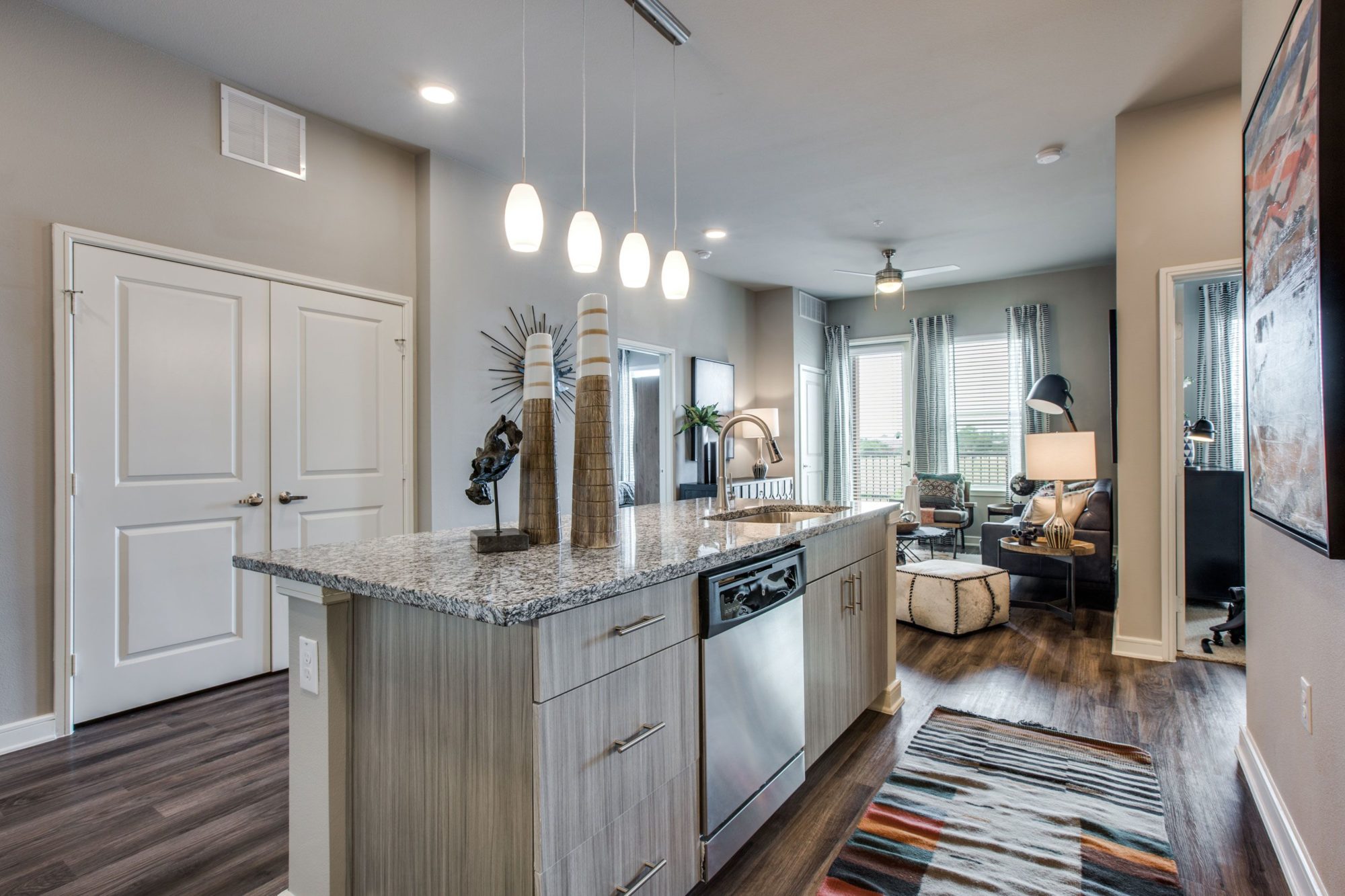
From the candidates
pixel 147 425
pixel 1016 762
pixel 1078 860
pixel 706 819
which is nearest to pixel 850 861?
pixel 706 819

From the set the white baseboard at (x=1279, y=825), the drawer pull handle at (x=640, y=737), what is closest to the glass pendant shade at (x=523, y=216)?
the drawer pull handle at (x=640, y=737)

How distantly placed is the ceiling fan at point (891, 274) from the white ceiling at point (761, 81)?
79 cm

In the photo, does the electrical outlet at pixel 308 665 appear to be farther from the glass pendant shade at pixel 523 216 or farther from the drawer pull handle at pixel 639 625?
the glass pendant shade at pixel 523 216

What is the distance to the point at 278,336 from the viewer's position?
3.30 meters

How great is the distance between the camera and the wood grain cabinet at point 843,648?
6.83 feet

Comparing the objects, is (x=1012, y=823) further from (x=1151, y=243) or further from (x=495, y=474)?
(x=1151, y=243)

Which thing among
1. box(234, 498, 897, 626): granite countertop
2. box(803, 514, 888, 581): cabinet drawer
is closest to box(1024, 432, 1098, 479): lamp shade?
box(803, 514, 888, 581): cabinet drawer

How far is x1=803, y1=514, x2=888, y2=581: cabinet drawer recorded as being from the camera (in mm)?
2111

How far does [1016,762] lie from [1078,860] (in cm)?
54

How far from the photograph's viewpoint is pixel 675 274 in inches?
92.8

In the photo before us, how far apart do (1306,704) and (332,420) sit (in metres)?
3.90

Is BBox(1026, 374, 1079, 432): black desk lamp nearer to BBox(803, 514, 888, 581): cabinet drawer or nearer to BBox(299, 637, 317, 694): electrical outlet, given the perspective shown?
BBox(803, 514, 888, 581): cabinet drawer

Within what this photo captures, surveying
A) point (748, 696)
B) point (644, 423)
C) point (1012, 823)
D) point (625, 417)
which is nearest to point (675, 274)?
point (748, 696)

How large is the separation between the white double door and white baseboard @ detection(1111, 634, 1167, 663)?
4.03m
